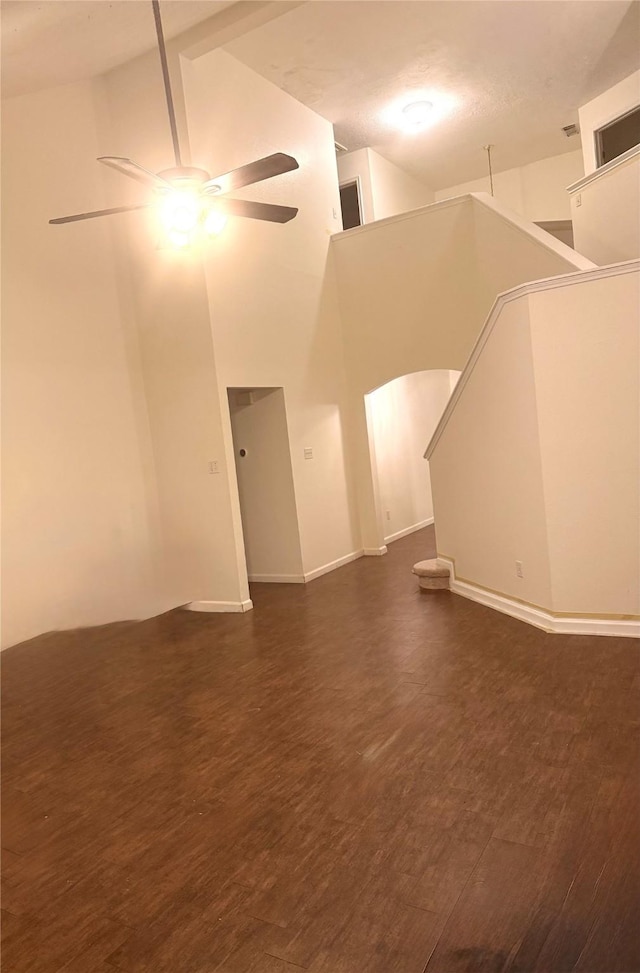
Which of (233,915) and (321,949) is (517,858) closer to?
(321,949)

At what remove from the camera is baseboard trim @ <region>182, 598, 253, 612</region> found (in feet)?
20.1

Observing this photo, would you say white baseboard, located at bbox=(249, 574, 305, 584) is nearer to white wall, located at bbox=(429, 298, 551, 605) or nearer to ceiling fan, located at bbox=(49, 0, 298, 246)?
white wall, located at bbox=(429, 298, 551, 605)

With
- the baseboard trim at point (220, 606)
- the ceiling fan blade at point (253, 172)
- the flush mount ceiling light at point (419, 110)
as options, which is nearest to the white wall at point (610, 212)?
the flush mount ceiling light at point (419, 110)

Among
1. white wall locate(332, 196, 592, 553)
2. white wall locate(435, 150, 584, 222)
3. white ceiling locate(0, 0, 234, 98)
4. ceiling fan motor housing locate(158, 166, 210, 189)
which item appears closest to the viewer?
ceiling fan motor housing locate(158, 166, 210, 189)

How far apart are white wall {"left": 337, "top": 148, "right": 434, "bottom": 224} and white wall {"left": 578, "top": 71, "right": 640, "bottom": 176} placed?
2.52 metres

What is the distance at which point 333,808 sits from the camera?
2734mm

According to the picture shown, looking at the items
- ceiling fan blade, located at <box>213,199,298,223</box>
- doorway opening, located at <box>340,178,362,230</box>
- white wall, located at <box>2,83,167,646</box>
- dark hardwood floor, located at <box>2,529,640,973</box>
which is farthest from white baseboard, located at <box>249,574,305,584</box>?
doorway opening, located at <box>340,178,362,230</box>

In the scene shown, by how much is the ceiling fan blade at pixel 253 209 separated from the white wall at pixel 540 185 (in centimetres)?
738

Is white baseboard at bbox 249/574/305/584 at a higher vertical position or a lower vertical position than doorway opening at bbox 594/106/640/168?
lower

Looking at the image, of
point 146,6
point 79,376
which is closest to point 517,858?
point 79,376

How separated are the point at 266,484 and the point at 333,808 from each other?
4567 millimetres

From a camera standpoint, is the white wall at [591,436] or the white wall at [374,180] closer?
the white wall at [591,436]

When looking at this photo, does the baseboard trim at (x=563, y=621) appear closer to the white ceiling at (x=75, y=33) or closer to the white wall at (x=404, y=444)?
the white wall at (x=404, y=444)

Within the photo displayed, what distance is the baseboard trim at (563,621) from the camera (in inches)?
166
